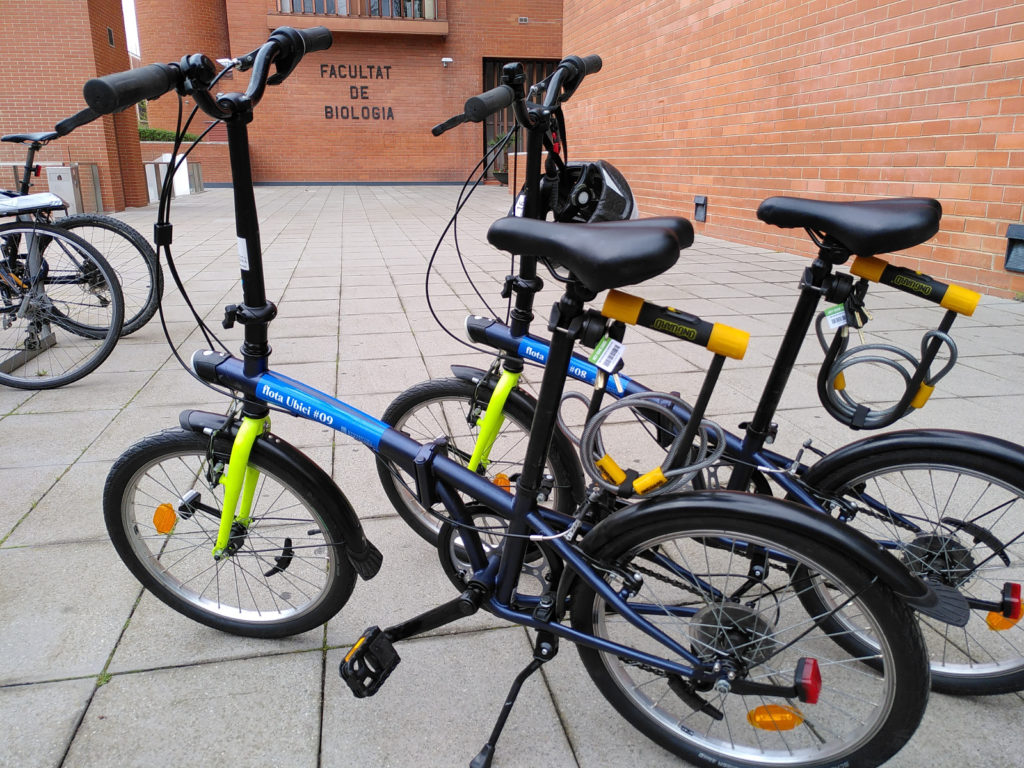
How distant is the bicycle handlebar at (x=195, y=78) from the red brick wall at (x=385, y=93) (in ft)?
71.4

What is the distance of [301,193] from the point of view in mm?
19469

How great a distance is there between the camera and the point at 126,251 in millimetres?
5012

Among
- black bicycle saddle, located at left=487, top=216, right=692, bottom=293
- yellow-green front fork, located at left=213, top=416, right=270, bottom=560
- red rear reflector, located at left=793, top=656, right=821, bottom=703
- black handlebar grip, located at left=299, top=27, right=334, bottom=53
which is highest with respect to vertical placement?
black handlebar grip, located at left=299, top=27, right=334, bottom=53

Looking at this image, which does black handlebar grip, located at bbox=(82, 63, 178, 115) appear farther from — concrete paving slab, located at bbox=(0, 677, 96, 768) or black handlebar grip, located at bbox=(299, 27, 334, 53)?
concrete paving slab, located at bbox=(0, 677, 96, 768)

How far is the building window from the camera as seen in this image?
21.9 meters

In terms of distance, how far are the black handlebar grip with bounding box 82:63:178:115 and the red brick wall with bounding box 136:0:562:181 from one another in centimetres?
2212

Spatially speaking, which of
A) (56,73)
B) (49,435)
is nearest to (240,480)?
(49,435)

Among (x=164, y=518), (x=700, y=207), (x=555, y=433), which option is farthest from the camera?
(x=700, y=207)

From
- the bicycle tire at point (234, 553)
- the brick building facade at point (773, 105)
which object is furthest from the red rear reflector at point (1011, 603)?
the brick building facade at point (773, 105)

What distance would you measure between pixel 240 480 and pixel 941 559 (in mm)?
1874

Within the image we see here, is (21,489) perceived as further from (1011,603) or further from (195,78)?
(1011,603)

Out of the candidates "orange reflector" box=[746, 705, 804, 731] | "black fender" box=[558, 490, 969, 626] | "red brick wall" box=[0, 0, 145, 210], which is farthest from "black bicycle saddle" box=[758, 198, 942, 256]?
"red brick wall" box=[0, 0, 145, 210]

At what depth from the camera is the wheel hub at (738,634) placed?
1562 mm

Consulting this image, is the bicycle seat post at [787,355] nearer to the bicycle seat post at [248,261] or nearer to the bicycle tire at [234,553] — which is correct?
the bicycle tire at [234,553]
